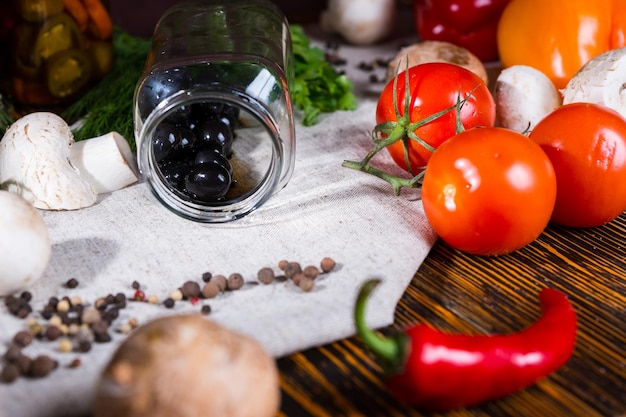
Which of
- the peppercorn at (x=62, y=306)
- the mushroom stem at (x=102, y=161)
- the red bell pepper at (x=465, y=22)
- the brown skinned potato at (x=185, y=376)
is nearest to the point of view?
the brown skinned potato at (x=185, y=376)

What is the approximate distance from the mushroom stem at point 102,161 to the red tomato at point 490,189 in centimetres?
45

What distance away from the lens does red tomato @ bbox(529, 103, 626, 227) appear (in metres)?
1.00

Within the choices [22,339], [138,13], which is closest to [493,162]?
[22,339]

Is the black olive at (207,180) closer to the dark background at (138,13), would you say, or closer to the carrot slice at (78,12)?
the carrot slice at (78,12)

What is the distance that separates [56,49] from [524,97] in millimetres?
812

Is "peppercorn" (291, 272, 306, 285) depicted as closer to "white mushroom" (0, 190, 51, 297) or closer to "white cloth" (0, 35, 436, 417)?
"white cloth" (0, 35, 436, 417)

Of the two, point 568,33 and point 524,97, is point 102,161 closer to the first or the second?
point 524,97

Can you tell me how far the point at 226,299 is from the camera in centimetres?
90

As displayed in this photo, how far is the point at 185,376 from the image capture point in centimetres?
64

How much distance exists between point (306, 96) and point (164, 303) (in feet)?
2.00

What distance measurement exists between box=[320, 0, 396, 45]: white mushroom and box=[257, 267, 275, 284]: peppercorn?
929 mm

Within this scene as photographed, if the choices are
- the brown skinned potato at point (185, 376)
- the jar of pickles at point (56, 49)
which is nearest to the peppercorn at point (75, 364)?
the brown skinned potato at point (185, 376)

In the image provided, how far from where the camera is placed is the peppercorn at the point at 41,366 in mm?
759

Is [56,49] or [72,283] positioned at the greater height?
[56,49]
